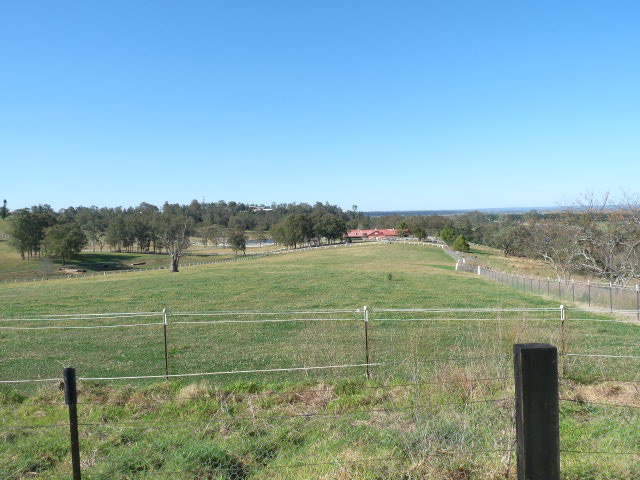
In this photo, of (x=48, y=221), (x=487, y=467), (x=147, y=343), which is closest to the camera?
(x=487, y=467)

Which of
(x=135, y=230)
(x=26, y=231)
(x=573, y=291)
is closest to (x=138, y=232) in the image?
(x=135, y=230)

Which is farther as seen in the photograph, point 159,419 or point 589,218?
point 589,218

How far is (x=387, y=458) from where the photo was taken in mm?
4562

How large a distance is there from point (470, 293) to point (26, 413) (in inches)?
998

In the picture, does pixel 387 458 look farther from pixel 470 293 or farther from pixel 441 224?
pixel 441 224

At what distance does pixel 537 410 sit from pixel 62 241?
87.8 meters

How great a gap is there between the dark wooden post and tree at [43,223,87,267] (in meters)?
87.6

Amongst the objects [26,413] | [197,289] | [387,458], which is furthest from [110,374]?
[197,289]

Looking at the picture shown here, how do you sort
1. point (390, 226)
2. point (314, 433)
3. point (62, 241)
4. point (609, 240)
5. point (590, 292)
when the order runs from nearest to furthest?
1. point (314, 433)
2. point (590, 292)
3. point (609, 240)
4. point (62, 241)
5. point (390, 226)

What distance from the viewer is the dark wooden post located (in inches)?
119

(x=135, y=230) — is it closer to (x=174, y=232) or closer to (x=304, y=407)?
(x=174, y=232)

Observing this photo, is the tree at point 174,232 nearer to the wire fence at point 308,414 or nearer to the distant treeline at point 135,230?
the distant treeline at point 135,230

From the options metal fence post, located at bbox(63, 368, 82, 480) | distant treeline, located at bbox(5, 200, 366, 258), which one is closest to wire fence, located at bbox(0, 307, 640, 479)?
metal fence post, located at bbox(63, 368, 82, 480)

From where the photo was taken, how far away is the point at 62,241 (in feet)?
261
